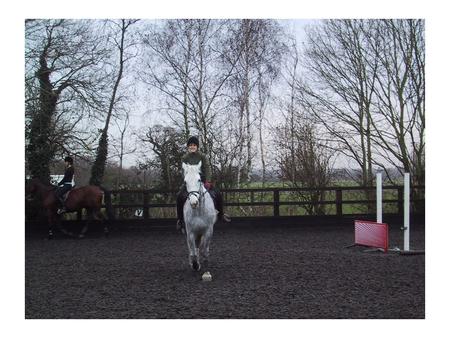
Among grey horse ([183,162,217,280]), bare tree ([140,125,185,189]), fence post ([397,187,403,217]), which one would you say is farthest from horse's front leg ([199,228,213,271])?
fence post ([397,187,403,217])

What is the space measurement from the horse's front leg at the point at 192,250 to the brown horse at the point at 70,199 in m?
5.12

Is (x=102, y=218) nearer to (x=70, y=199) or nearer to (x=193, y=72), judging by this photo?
(x=70, y=199)

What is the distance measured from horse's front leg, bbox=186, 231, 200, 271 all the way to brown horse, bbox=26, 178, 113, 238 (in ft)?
16.8

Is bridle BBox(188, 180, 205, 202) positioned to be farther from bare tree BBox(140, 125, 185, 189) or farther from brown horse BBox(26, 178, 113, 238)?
bare tree BBox(140, 125, 185, 189)

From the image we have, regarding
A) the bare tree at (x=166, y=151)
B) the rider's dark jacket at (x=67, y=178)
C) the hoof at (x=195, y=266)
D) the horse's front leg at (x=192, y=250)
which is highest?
the bare tree at (x=166, y=151)

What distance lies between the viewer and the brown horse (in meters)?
11.2

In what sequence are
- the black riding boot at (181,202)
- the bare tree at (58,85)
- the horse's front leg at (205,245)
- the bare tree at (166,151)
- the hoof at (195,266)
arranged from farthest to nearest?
the bare tree at (166,151)
the bare tree at (58,85)
the hoof at (195,266)
the horse's front leg at (205,245)
the black riding boot at (181,202)

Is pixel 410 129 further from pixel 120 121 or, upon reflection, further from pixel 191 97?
pixel 120 121

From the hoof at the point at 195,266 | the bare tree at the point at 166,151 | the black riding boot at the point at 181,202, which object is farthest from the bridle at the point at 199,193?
the bare tree at the point at 166,151

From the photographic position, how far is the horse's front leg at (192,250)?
662 centimetres

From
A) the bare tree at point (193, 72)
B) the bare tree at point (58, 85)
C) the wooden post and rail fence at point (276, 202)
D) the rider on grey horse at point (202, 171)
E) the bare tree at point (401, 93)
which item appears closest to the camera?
the rider on grey horse at point (202, 171)

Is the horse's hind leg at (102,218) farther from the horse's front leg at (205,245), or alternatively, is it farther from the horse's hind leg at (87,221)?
the horse's front leg at (205,245)

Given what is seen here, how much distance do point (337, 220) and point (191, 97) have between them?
432 centimetres
